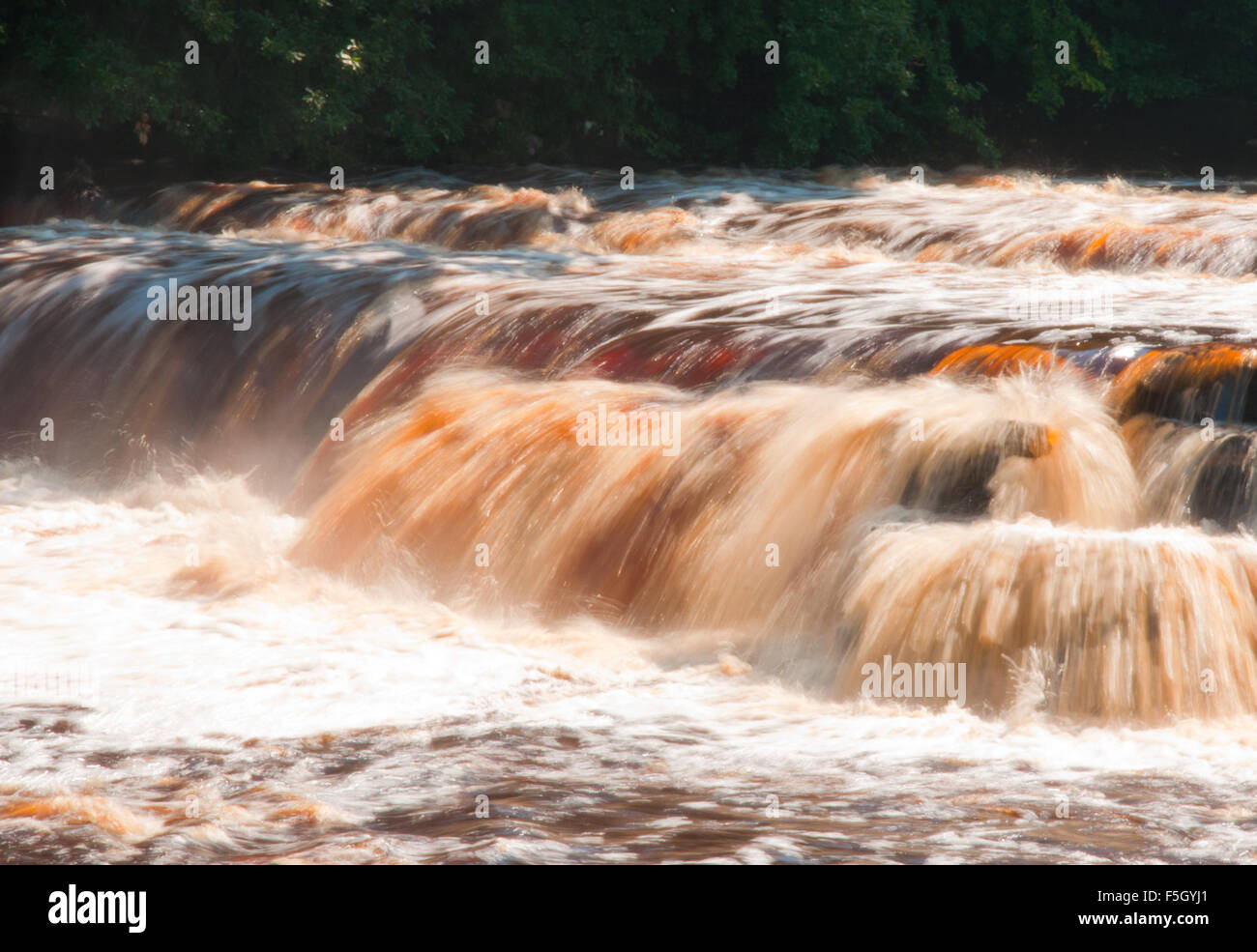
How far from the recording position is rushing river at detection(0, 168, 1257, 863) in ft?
13.8

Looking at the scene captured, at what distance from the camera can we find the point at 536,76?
1725cm

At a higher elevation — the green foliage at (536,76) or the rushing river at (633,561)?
the green foliage at (536,76)

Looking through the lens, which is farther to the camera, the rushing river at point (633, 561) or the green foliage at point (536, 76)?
the green foliage at point (536, 76)

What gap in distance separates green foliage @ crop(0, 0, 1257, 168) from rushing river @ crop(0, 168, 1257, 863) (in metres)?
5.76

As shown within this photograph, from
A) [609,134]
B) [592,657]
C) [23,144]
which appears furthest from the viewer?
[609,134]

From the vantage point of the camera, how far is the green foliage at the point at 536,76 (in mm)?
15836

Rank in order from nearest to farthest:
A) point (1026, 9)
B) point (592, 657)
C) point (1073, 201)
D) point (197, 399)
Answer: point (592, 657) < point (197, 399) < point (1073, 201) < point (1026, 9)

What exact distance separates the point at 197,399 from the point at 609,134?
10.0 meters

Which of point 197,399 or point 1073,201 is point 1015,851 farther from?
point 1073,201

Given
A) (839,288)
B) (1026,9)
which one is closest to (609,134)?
(1026,9)

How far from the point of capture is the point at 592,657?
589 cm

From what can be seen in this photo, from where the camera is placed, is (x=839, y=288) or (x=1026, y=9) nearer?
(x=839, y=288)

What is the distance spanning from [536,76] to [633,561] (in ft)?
39.5

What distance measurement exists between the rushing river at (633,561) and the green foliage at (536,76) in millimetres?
5763
